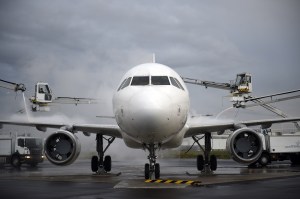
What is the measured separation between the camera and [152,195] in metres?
11.8

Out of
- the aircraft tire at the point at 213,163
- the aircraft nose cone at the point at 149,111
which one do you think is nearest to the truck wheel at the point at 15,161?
the aircraft tire at the point at 213,163

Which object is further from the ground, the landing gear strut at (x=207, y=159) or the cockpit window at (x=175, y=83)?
the cockpit window at (x=175, y=83)

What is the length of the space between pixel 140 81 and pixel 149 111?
104 inches

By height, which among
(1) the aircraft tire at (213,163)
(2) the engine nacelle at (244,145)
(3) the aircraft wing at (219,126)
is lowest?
(1) the aircraft tire at (213,163)

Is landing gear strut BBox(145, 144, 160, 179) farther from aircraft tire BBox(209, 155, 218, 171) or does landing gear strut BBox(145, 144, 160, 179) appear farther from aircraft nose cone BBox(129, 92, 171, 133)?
aircraft tire BBox(209, 155, 218, 171)

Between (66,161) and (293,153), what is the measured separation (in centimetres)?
2629

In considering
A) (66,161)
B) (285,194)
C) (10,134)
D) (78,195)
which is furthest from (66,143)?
(10,134)

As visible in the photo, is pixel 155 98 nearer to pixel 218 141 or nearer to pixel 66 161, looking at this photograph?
pixel 66 161

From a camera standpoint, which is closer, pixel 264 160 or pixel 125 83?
pixel 125 83

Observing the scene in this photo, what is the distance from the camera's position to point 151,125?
14297mm

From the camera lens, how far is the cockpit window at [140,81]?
637 inches

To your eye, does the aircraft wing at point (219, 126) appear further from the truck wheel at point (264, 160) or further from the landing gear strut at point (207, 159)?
the truck wheel at point (264, 160)

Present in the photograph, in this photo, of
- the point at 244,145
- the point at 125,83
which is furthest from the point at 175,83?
the point at 244,145

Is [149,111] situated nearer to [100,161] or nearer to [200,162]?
[100,161]
